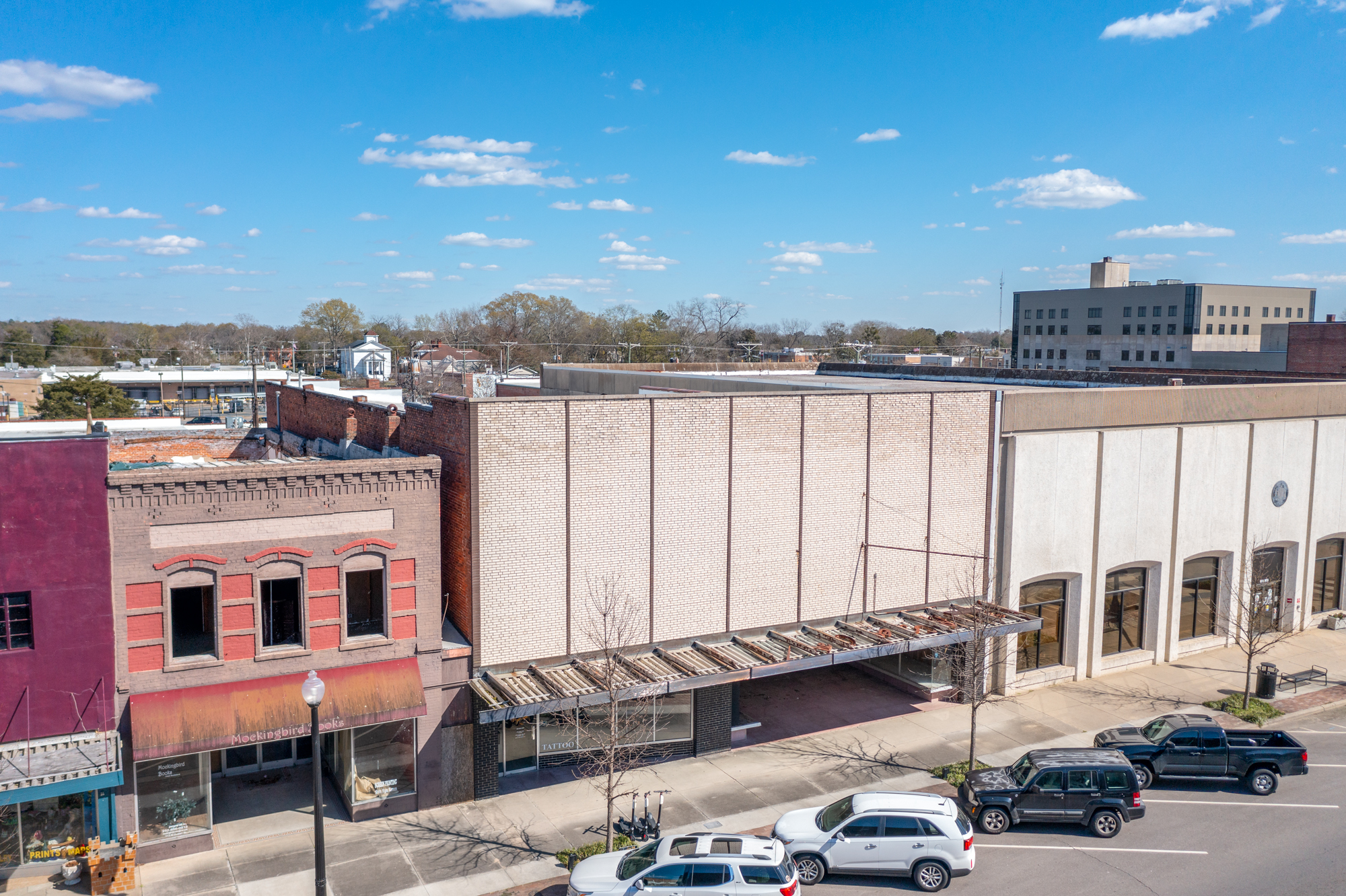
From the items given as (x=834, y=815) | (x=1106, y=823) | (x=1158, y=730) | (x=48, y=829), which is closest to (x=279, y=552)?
(x=48, y=829)

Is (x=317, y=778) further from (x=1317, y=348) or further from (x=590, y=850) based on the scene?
(x=1317, y=348)

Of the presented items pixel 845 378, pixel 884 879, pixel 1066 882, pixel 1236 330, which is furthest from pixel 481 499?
pixel 1236 330

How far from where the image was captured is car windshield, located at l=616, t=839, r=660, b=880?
56.2 ft

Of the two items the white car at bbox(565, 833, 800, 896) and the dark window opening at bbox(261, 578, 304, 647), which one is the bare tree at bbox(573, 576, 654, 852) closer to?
the white car at bbox(565, 833, 800, 896)

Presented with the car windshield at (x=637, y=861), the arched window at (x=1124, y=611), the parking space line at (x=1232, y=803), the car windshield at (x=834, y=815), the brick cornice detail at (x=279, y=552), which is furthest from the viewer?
the arched window at (x=1124, y=611)

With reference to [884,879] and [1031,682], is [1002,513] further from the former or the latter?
[884,879]

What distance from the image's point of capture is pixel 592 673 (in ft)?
74.0

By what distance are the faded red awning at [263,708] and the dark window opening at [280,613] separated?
831 mm

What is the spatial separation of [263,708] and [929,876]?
46.1ft

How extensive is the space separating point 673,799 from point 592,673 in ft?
11.9

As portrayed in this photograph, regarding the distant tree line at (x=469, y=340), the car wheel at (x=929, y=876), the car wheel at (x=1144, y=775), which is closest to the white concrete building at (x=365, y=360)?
the distant tree line at (x=469, y=340)

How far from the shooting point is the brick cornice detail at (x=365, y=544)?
2105cm

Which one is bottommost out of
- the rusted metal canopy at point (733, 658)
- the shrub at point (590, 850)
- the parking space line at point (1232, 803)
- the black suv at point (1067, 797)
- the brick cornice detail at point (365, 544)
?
the parking space line at point (1232, 803)

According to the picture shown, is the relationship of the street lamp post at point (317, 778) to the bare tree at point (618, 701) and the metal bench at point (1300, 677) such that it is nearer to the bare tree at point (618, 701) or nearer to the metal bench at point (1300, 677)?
the bare tree at point (618, 701)
